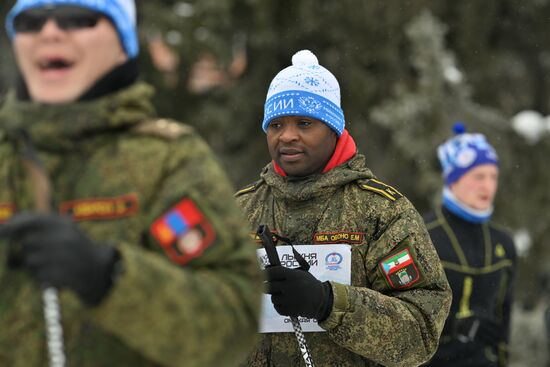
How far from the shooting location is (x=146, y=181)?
7.54ft

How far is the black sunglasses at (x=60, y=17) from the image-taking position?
2.33m

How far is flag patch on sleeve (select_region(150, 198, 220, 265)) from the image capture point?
2.24m

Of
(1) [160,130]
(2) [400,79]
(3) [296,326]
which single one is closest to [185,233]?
(1) [160,130]

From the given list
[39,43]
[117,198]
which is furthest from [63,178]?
[39,43]

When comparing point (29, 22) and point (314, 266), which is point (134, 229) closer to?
point (29, 22)

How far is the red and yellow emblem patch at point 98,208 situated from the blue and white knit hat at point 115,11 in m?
0.38

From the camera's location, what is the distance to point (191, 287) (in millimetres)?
2176

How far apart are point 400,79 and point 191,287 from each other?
28.7ft

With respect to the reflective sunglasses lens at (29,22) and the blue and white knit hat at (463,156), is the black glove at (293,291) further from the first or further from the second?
the blue and white knit hat at (463,156)

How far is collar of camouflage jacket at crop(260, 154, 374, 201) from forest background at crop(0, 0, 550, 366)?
5666 millimetres

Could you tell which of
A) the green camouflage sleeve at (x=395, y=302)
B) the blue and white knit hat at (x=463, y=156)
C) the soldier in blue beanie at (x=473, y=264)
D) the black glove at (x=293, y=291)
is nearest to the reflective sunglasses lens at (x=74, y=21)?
the black glove at (x=293, y=291)

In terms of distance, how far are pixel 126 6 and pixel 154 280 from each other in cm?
68

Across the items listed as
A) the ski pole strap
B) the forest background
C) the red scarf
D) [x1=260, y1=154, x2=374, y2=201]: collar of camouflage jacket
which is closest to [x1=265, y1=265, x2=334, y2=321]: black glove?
the ski pole strap

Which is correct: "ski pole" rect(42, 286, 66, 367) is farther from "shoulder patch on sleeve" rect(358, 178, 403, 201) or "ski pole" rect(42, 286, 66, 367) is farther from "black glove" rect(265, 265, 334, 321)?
"shoulder patch on sleeve" rect(358, 178, 403, 201)
